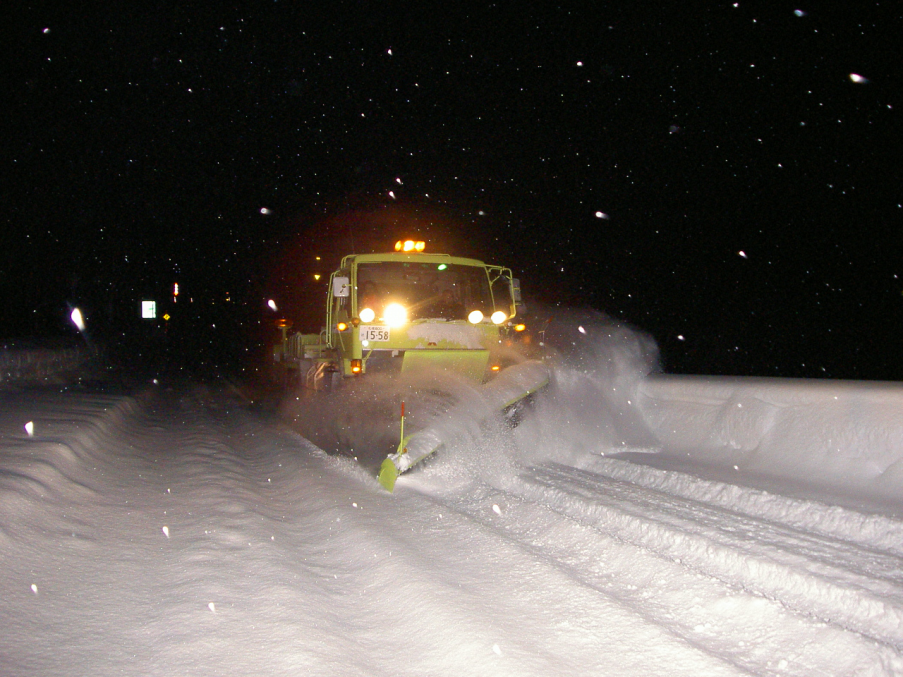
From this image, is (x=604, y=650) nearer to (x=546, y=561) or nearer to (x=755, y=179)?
(x=546, y=561)

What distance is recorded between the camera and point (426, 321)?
8953mm

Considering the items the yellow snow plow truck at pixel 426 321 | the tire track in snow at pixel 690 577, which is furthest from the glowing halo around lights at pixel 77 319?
the tire track in snow at pixel 690 577

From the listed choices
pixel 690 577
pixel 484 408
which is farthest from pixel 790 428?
pixel 690 577

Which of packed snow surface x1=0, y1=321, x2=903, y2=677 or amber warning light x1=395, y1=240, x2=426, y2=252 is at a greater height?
amber warning light x1=395, y1=240, x2=426, y2=252

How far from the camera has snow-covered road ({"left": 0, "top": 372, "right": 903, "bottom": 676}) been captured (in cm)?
328

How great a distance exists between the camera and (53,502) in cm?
565

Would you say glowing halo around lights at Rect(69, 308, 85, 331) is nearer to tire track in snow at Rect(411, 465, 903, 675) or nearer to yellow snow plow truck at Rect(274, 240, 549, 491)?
yellow snow plow truck at Rect(274, 240, 549, 491)

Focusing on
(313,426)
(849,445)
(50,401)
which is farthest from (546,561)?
(50,401)

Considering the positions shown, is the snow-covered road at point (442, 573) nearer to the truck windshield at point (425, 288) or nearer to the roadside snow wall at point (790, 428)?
the roadside snow wall at point (790, 428)

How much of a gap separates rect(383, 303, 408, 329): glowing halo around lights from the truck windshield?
11cm

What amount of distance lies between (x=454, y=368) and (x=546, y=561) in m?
4.56

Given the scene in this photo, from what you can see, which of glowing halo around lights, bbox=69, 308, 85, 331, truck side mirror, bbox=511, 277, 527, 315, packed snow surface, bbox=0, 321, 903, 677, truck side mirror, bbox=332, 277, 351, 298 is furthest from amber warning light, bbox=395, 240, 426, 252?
glowing halo around lights, bbox=69, 308, 85, 331

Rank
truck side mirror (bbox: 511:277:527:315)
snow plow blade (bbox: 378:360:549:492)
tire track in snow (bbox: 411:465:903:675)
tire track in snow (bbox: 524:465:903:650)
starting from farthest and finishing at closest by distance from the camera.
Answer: truck side mirror (bbox: 511:277:527:315) < snow plow blade (bbox: 378:360:549:492) < tire track in snow (bbox: 524:465:903:650) < tire track in snow (bbox: 411:465:903:675)

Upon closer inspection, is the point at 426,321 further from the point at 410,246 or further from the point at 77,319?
the point at 77,319
